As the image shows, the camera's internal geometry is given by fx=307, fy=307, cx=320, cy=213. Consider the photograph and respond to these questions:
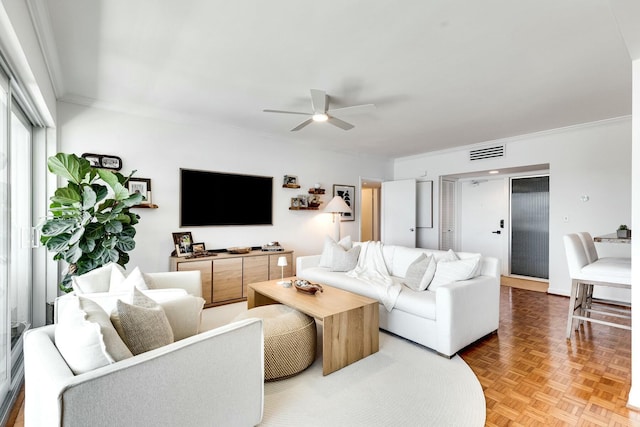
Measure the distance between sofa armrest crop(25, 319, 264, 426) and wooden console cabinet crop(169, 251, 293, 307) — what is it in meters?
2.32

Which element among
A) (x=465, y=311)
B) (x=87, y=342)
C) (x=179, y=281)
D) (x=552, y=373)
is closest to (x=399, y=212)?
(x=465, y=311)

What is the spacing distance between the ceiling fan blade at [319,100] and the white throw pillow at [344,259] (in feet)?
6.03

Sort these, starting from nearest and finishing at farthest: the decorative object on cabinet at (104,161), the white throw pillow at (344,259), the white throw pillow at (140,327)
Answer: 1. the white throw pillow at (140,327)
2. the decorative object on cabinet at (104,161)
3. the white throw pillow at (344,259)

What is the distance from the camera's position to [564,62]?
2.54 metres

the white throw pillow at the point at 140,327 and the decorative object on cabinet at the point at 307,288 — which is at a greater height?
the white throw pillow at the point at 140,327

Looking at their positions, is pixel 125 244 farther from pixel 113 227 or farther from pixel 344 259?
pixel 344 259

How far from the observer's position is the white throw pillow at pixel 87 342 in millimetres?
1185

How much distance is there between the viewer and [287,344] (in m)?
2.22

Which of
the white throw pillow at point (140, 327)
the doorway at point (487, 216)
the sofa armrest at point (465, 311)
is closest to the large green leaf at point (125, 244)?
the white throw pillow at point (140, 327)

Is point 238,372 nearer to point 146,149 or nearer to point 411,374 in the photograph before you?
point 411,374

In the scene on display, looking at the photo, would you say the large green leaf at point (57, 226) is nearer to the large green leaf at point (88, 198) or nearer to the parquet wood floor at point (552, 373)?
the large green leaf at point (88, 198)

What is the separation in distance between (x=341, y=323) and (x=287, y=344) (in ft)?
1.43

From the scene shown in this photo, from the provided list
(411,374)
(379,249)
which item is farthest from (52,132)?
(411,374)

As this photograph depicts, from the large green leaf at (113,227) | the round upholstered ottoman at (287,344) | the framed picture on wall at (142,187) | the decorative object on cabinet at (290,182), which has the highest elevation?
the decorative object on cabinet at (290,182)
